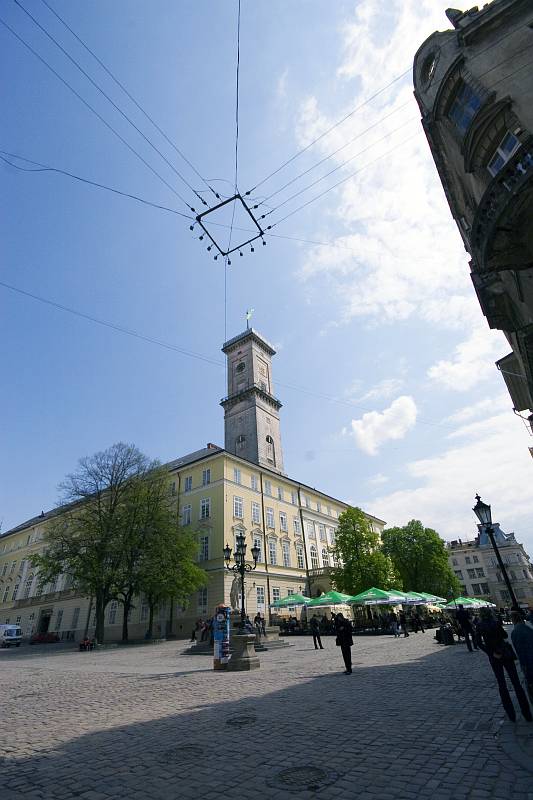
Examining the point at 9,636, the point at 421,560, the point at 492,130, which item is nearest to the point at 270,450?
the point at 421,560

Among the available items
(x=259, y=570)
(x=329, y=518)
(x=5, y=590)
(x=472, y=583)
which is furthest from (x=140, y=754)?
(x=472, y=583)

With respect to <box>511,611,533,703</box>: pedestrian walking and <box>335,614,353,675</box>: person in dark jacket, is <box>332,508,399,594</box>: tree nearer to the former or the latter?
<box>335,614,353,675</box>: person in dark jacket

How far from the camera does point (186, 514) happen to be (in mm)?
43875

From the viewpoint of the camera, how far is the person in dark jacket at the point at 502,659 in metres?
5.98

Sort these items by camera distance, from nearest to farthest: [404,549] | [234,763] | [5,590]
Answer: [234,763] → [404,549] → [5,590]

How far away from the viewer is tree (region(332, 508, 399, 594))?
129 feet

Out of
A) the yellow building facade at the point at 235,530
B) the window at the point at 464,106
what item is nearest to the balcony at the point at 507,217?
the window at the point at 464,106

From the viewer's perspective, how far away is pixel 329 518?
188ft

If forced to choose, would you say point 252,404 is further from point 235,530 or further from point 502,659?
point 502,659

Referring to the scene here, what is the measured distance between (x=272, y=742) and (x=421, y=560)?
55917mm

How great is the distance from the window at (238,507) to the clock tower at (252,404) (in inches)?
368

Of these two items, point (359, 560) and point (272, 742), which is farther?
point (359, 560)

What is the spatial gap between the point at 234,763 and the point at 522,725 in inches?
162

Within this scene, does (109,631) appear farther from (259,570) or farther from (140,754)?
(140,754)
